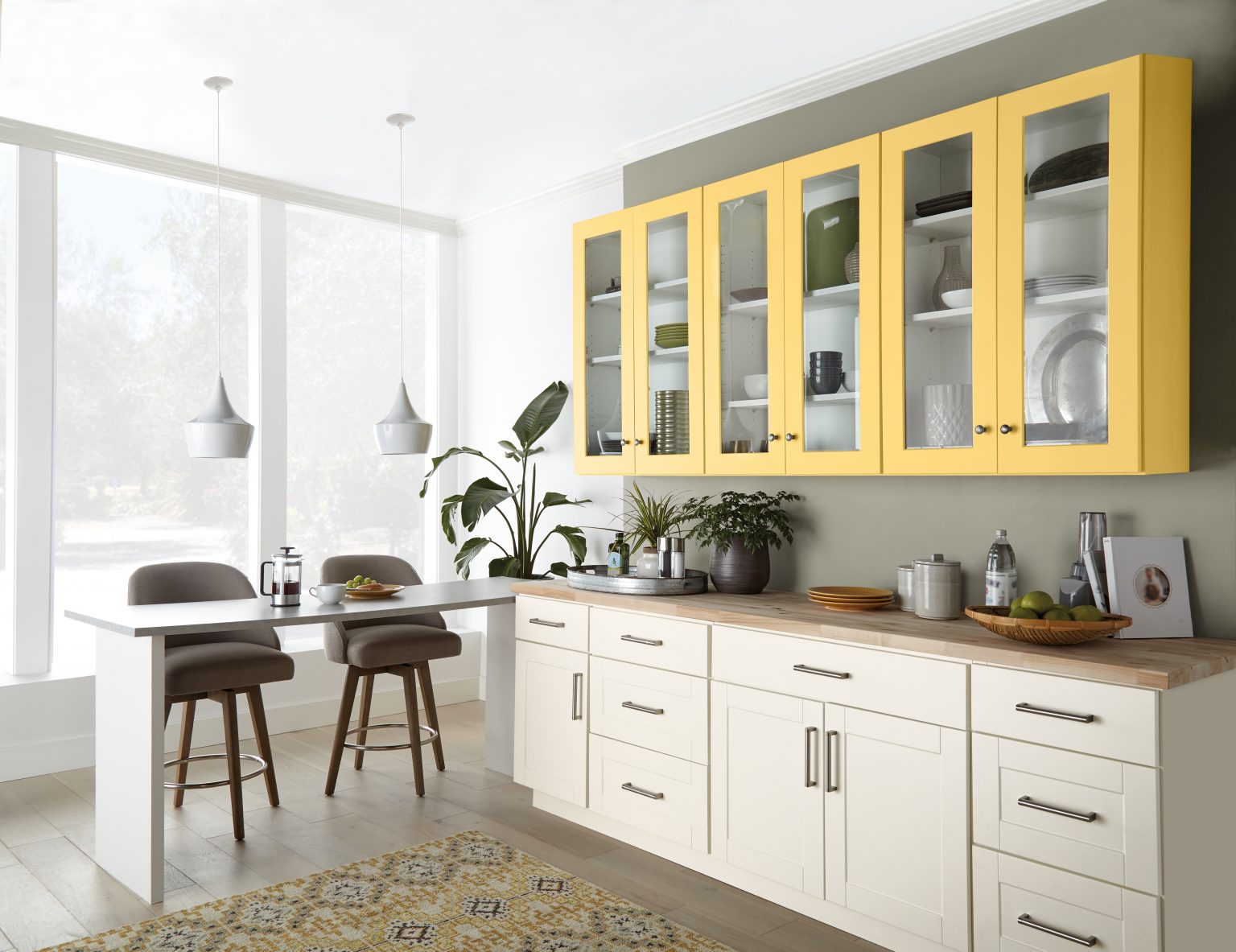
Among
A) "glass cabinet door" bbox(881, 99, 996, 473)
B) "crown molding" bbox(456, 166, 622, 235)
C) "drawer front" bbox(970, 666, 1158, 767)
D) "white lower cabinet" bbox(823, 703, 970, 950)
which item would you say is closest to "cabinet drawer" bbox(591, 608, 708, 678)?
"white lower cabinet" bbox(823, 703, 970, 950)

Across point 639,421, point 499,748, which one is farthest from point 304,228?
point 499,748

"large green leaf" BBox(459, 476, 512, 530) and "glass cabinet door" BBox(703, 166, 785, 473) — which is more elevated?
"glass cabinet door" BBox(703, 166, 785, 473)

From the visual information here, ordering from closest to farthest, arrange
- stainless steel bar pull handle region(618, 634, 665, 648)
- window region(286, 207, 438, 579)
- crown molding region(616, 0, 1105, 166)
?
1. crown molding region(616, 0, 1105, 166)
2. stainless steel bar pull handle region(618, 634, 665, 648)
3. window region(286, 207, 438, 579)

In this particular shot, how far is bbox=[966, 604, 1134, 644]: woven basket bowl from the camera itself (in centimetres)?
225

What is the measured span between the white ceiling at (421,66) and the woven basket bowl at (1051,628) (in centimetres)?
188

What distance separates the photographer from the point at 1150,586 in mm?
2537

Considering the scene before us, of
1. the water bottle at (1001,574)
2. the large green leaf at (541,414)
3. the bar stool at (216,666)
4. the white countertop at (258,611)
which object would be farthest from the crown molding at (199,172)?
the water bottle at (1001,574)

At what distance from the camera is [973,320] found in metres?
2.69

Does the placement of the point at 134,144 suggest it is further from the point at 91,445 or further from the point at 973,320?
the point at 973,320

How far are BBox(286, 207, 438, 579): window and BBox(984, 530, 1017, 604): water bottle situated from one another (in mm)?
3606

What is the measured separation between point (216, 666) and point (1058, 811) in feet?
8.69

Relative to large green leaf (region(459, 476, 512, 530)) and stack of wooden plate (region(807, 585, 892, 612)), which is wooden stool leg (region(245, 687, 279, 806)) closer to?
large green leaf (region(459, 476, 512, 530))

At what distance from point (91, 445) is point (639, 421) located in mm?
2658

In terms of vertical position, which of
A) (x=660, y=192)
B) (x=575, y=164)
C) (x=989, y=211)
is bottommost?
(x=989, y=211)
